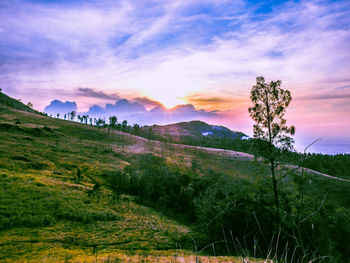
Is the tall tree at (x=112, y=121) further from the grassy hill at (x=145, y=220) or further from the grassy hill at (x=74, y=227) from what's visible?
the grassy hill at (x=74, y=227)

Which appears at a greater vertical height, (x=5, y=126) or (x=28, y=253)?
(x=5, y=126)

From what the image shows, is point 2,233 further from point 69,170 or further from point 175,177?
point 69,170

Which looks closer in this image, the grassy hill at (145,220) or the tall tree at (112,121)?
the grassy hill at (145,220)

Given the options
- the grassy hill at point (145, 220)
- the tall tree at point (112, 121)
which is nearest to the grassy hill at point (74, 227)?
the grassy hill at point (145, 220)

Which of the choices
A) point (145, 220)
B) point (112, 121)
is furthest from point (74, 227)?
point (112, 121)

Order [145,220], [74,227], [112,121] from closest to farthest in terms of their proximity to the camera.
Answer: [74,227], [145,220], [112,121]

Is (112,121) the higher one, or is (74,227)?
(112,121)

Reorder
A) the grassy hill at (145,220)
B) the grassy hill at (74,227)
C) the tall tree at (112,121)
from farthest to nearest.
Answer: the tall tree at (112,121) → the grassy hill at (74,227) → the grassy hill at (145,220)

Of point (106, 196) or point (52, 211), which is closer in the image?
point (52, 211)

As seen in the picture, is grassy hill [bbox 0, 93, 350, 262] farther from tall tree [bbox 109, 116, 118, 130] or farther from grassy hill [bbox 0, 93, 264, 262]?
tall tree [bbox 109, 116, 118, 130]

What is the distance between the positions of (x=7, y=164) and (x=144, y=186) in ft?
96.6

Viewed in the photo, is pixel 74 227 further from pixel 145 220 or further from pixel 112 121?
pixel 112 121

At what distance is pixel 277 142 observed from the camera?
24.6 m

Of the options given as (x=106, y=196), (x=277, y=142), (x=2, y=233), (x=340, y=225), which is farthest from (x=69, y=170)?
(x=340, y=225)
